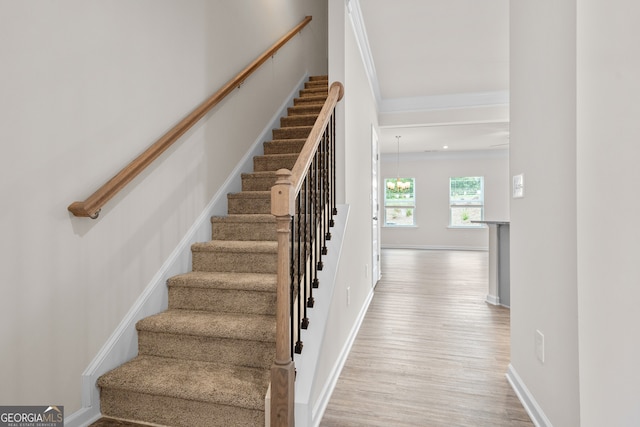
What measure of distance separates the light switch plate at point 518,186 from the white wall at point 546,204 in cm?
4

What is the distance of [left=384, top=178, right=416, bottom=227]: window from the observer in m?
10.4

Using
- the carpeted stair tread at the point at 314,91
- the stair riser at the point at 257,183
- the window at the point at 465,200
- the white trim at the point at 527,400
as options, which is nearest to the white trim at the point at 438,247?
the window at the point at 465,200

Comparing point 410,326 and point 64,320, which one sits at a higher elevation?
point 64,320

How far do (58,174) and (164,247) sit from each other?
0.80m

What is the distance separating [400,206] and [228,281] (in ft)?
29.5

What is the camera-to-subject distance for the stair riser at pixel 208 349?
181 cm

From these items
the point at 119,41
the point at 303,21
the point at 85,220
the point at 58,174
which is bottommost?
the point at 85,220

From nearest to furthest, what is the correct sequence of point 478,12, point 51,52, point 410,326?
point 51,52
point 478,12
point 410,326

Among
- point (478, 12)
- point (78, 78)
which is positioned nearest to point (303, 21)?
point (478, 12)

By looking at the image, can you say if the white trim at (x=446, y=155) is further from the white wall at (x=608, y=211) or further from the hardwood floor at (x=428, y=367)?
the white wall at (x=608, y=211)

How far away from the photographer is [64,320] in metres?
1.59

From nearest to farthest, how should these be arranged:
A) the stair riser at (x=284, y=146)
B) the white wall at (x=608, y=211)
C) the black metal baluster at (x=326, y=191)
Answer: the white wall at (x=608, y=211) → the black metal baluster at (x=326, y=191) → the stair riser at (x=284, y=146)

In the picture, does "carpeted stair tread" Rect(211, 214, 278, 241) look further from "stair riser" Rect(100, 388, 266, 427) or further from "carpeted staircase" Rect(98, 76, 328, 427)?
"stair riser" Rect(100, 388, 266, 427)

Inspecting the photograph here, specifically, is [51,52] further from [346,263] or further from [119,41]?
[346,263]
